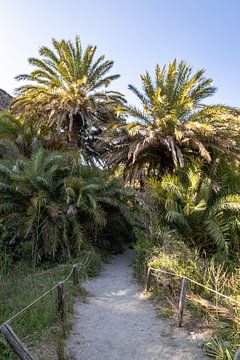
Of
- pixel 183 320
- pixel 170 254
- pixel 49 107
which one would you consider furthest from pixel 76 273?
pixel 49 107

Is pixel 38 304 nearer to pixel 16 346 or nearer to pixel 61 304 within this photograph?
pixel 61 304

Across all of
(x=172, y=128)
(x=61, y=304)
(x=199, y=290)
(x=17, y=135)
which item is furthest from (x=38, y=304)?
(x=17, y=135)

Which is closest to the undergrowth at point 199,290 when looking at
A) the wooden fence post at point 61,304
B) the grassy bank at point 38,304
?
the grassy bank at point 38,304

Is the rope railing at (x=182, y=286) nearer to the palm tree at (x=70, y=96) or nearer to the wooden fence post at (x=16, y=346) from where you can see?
the wooden fence post at (x=16, y=346)

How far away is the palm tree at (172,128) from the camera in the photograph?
1117 cm

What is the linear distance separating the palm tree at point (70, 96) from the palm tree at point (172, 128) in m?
1.61

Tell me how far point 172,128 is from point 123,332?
739 centimetres

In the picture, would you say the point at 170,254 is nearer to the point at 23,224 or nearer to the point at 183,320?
the point at 183,320

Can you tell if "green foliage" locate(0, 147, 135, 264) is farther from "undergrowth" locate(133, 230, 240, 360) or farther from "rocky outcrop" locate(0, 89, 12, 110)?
"rocky outcrop" locate(0, 89, 12, 110)

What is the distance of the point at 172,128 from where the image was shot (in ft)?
38.0

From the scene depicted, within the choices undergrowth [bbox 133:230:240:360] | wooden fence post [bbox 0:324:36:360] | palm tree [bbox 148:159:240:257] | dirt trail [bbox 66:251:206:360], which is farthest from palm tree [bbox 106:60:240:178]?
wooden fence post [bbox 0:324:36:360]

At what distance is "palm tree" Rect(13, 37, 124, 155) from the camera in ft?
42.9

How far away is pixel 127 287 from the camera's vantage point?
27.5 ft

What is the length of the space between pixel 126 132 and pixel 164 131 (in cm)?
145
